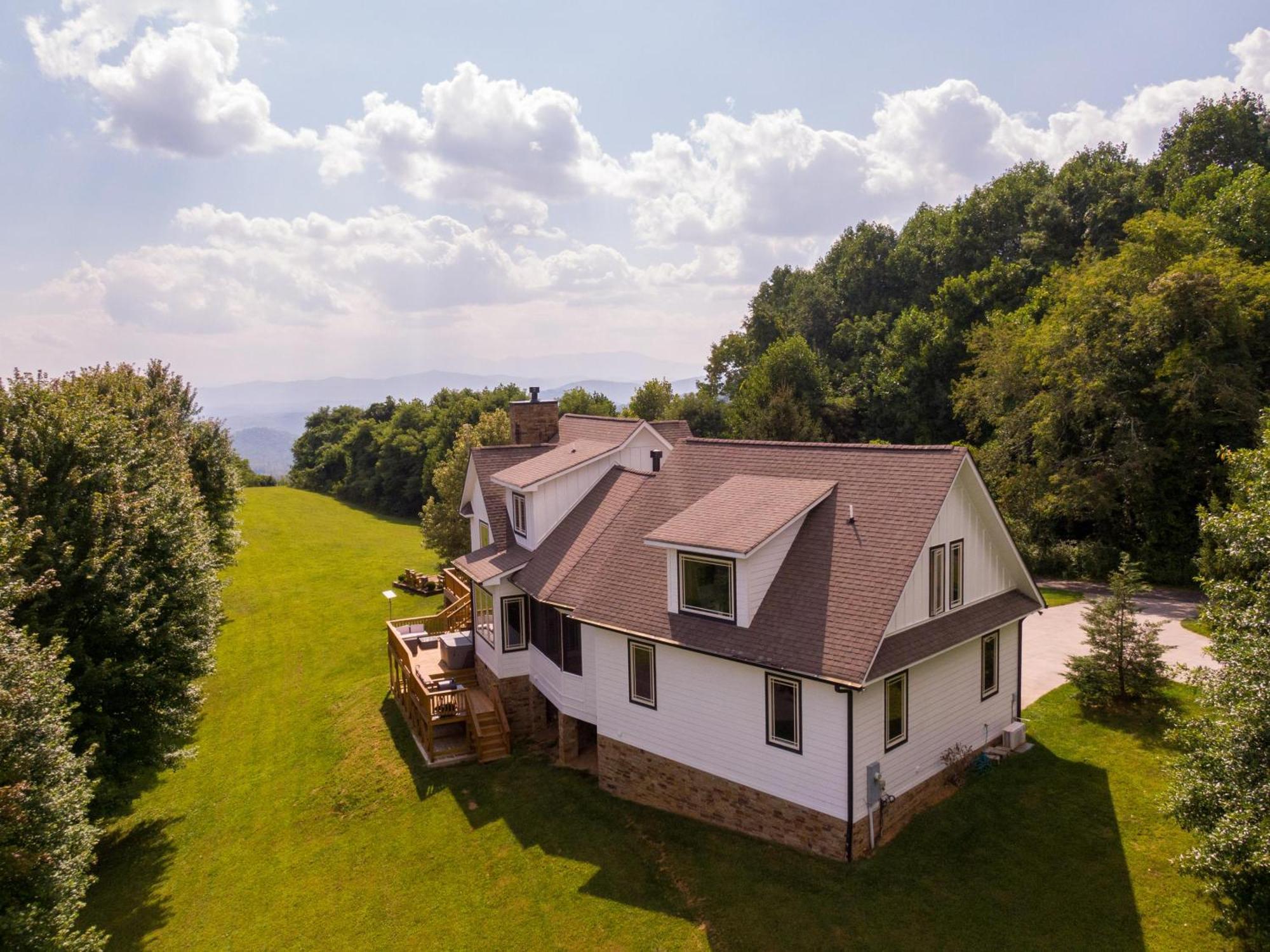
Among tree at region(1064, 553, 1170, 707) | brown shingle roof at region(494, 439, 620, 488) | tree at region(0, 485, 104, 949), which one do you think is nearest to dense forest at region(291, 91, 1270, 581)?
tree at region(1064, 553, 1170, 707)

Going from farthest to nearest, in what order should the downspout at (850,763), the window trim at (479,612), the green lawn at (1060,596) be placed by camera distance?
the green lawn at (1060,596) < the window trim at (479,612) < the downspout at (850,763)

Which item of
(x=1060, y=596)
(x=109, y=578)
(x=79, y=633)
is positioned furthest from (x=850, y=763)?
(x=1060, y=596)

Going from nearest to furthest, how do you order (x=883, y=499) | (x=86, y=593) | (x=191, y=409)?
(x=883, y=499)
(x=86, y=593)
(x=191, y=409)

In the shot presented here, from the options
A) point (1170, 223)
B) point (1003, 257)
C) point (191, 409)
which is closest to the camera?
point (1170, 223)

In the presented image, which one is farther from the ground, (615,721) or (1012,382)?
(1012,382)

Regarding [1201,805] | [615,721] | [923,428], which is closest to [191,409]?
[615,721]

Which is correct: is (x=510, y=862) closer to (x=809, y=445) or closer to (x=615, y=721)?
(x=615, y=721)

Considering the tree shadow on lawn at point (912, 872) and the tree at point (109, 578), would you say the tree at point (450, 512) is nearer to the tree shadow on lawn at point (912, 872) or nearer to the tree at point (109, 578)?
the tree at point (109, 578)

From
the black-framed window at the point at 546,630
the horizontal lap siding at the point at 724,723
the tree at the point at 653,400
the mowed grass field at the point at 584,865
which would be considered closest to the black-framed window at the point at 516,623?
the black-framed window at the point at 546,630
